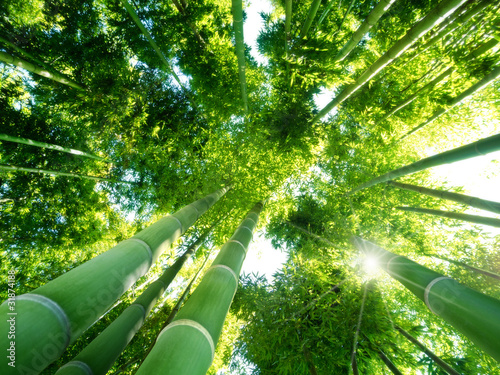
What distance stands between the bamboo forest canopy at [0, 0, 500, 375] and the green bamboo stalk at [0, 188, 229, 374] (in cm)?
135

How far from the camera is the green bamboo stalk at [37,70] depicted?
3.26m

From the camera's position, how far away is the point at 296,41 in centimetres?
368

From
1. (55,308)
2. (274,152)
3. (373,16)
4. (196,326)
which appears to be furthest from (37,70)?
(373,16)

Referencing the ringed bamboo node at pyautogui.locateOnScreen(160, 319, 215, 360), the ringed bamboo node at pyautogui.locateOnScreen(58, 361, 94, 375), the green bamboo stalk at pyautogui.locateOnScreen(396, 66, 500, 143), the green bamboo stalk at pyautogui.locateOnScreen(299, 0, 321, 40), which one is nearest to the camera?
the ringed bamboo node at pyautogui.locateOnScreen(160, 319, 215, 360)

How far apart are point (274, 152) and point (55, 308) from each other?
4037 mm

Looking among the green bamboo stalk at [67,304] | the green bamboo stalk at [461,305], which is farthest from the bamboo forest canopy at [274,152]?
the green bamboo stalk at [67,304]

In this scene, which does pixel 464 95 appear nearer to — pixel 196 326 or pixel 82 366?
pixel 196 326

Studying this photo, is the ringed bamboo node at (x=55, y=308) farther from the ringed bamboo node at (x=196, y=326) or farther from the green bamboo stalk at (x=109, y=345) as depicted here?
the green bamboo stalk at (x=109, y=345)

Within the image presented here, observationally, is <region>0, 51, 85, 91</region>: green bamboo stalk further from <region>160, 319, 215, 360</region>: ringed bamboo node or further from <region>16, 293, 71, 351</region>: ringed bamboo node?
<region>160, 319, 215, 360</region>: ringed bamboo node

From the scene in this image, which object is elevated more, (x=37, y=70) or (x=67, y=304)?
(x=37, y=70)

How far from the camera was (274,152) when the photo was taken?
455 cm

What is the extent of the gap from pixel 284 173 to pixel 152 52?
3.61 metres

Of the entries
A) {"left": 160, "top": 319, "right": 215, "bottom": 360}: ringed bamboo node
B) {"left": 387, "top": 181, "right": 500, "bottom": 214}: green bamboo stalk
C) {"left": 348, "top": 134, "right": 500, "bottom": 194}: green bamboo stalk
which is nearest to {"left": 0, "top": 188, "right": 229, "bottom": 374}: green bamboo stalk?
{"left": 160, "top": 319, "right": 215, "bottom": 360}: ringed bamboo node

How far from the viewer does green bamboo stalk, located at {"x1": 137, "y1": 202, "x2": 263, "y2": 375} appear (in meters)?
0.96
